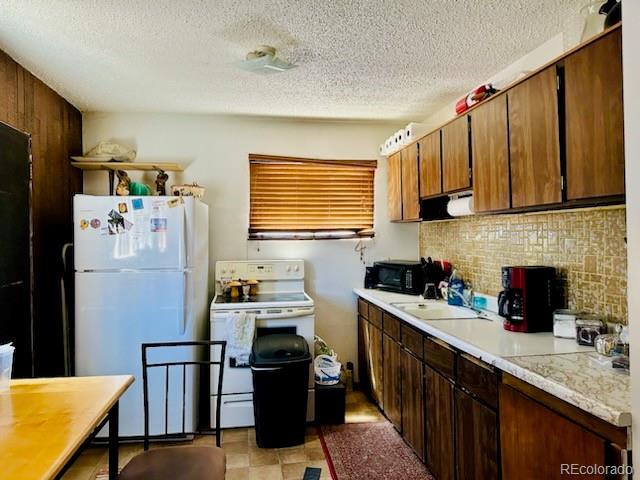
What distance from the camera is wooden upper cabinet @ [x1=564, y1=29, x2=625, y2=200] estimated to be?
139cm

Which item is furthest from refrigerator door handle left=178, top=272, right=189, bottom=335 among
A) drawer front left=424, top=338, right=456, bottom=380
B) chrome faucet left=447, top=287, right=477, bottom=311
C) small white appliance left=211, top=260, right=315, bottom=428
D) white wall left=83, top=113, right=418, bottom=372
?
chrome faucet left=447, top=287, right=477, bottom=311

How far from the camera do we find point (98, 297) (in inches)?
106

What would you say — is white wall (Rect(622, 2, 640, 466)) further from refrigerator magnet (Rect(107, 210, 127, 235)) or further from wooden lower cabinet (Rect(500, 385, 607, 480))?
refrigerator magnet (Rect(107, 210, 127, 235))

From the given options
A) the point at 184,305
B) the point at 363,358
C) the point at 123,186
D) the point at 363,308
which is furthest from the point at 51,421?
the point at 363,358

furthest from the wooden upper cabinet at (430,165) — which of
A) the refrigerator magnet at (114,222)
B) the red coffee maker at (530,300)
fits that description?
the refrigerator magnet at (114,222)

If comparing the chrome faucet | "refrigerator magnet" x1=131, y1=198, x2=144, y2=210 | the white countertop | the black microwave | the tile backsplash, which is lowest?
the white countertop

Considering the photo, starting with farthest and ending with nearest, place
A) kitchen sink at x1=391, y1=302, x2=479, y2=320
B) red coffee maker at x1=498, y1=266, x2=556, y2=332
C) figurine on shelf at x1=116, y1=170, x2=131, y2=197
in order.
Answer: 1. figurine on shelf at x1=116, y1=170, x2=131, y2=197
2. kitchen sink at x1=391, y1=302, x2=479, y2=320
3. red coffee maker at x1=498, y1=266, x2=556, y2=332

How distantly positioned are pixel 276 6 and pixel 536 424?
198 centimetres

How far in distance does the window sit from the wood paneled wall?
1.41 m

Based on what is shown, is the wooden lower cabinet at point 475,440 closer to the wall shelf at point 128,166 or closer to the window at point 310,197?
the window at point 310,197

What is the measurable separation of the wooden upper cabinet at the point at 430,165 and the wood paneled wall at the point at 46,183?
260 cm

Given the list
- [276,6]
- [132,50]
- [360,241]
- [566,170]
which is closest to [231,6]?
[276,6]

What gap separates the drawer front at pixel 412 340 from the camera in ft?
7.59

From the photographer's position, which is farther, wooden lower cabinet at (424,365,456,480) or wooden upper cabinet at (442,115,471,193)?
wooden upper cabinet at (442,115,471,193)
